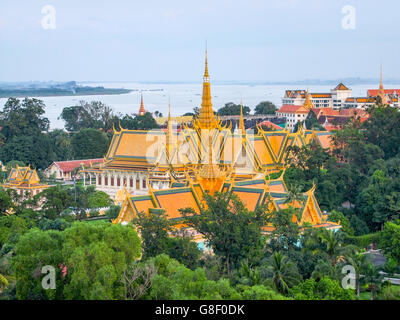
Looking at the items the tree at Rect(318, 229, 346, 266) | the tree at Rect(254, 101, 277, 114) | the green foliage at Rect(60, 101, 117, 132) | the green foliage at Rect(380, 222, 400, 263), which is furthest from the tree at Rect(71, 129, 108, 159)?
the tree at Rect(254, 101, 277, 114)

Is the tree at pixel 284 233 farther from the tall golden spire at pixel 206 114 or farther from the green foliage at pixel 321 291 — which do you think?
the tall golden spire at pixel 206 114

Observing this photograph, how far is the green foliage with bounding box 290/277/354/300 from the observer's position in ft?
81.4

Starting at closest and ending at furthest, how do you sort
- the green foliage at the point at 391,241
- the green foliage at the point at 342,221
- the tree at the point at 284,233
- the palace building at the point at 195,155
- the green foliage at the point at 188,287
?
the green foliage at the point at 188,287
the tree at the point at 284,233
the green foliage at the point at 391,241
the green foliage at the point at 342,221
the palace building at the point at 195,155

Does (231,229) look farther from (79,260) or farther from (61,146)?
(61,146)

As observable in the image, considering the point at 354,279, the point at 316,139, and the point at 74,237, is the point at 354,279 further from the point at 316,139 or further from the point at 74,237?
the point at 316,139

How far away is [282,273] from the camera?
26.2 meters

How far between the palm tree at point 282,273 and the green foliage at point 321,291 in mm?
405

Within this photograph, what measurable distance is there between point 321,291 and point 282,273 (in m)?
1.46

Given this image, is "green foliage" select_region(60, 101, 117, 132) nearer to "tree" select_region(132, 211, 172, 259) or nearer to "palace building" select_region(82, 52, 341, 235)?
"palace building" select_region(82, 52, 341, 235)

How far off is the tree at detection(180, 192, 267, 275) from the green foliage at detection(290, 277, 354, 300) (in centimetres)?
377

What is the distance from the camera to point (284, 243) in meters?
30.3

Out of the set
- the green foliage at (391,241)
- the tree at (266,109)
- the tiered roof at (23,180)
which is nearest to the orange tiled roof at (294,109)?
the tree at (266,109)

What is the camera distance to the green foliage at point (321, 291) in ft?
81.4

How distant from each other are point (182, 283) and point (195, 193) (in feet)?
→ 36.8
